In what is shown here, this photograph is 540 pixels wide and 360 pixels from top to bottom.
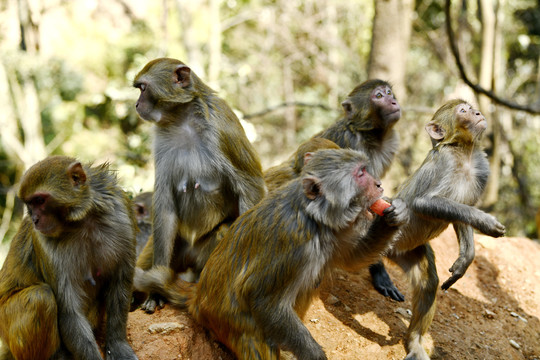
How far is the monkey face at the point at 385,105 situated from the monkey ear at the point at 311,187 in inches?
82.2

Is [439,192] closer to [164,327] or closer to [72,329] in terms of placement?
[164,327]

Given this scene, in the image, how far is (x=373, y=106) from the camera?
16.8 feet

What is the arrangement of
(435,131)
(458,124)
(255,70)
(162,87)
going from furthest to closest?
(255,70) → (162,87) → (435,131) → (458,124)

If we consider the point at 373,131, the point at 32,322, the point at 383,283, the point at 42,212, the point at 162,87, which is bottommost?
the point at 383,283

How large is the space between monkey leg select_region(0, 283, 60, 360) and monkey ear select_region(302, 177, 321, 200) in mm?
1706

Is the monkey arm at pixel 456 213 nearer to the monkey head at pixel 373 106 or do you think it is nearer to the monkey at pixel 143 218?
the monkey head at pixel 373 106

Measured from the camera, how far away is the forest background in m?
13.6

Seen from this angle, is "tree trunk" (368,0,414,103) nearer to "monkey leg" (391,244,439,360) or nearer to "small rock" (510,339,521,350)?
"monkey leg" (391,244,439,360)

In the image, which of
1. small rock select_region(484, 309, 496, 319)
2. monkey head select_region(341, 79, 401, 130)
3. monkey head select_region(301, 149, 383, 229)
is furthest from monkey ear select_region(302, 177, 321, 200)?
small rock select_region(484, 309, 496, 319)

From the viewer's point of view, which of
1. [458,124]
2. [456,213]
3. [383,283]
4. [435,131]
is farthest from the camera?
[383,283]

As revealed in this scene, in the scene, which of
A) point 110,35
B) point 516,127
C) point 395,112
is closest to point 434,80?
point 516,127

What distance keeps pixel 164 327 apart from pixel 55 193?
1319 millimetres

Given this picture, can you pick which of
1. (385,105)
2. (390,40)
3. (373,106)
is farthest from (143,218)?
(390,40)

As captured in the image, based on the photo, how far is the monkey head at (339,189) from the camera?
3.21 m
